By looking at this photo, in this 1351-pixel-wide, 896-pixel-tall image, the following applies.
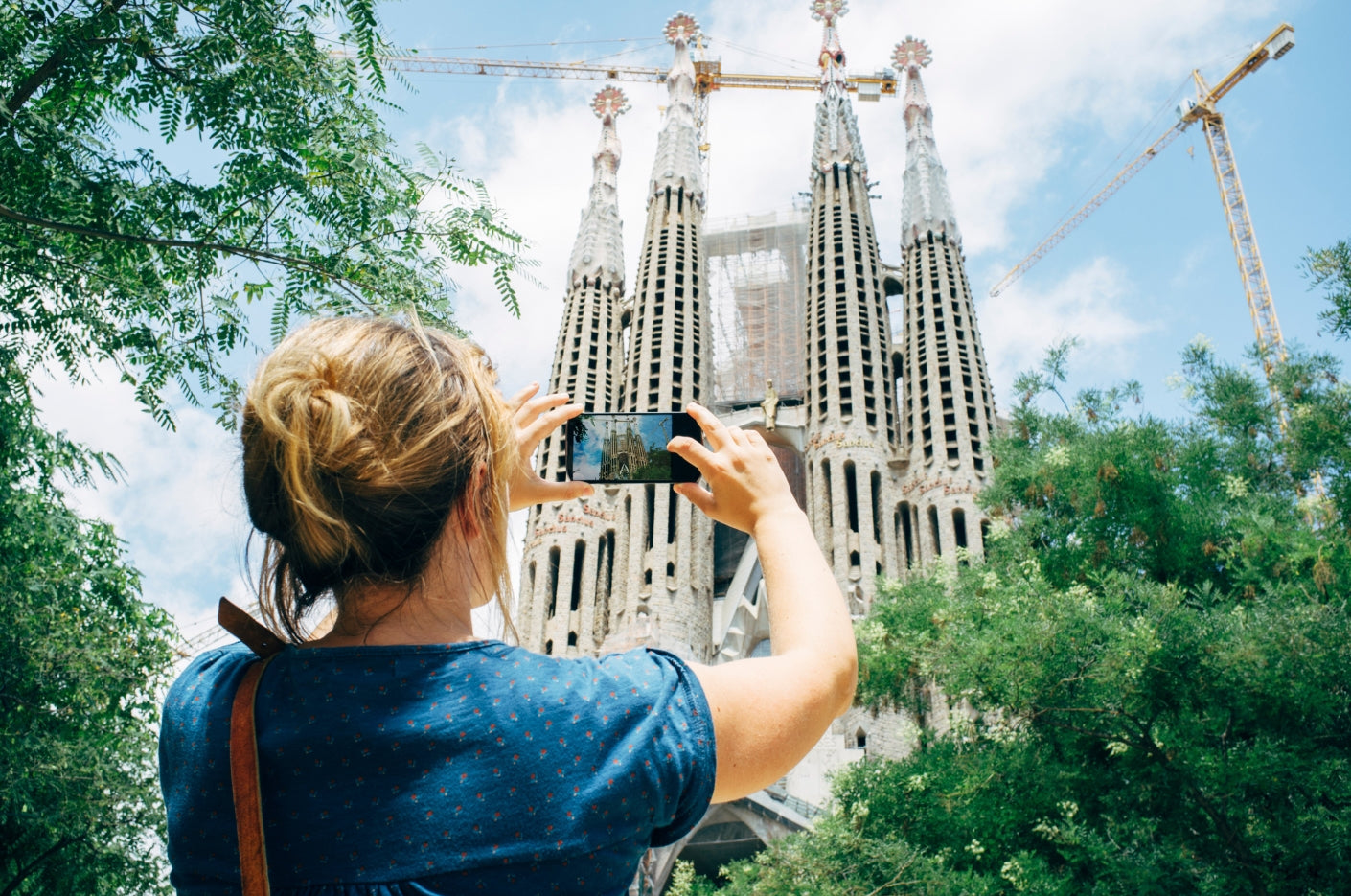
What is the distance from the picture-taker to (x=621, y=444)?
182 cm

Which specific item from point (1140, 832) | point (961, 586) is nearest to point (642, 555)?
point (961, 586)

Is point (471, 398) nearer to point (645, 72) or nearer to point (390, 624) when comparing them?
point (390, 624)

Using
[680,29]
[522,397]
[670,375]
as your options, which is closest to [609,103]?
[680,29]

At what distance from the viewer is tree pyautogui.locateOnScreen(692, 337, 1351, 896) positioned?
951cm

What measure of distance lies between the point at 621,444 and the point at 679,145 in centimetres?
4297

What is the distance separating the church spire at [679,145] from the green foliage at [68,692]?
33776 mm

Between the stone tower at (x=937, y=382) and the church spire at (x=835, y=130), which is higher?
the church spire at (x=835, y=130)

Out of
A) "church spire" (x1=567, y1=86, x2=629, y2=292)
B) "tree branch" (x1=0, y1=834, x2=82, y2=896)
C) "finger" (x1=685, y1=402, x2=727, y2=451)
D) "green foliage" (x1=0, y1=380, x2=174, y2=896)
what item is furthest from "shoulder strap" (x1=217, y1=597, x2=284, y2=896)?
"church spire" (x1=567, y1=86, x2=629, y2=292)

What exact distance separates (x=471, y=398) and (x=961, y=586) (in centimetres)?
1350

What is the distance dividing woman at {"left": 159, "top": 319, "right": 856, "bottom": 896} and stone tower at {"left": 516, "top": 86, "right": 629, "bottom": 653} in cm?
2866

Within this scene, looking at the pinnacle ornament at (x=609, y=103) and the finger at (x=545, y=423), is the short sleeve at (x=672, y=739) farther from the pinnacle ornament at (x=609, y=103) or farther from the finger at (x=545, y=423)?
the pinnacle ornament at (x=609, y=103)

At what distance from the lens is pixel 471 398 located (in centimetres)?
130

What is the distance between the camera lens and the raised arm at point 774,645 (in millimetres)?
1228

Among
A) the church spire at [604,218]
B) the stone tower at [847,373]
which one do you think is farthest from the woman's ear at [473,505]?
the church spire at [604,218]
